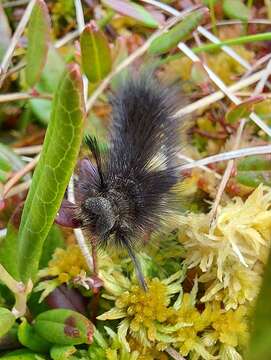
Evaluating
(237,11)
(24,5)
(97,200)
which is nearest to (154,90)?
(97,200)

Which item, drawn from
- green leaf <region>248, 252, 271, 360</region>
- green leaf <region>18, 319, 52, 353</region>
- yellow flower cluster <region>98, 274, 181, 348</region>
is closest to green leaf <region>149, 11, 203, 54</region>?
yellow flower cluster <region>98, 274, 181, 348</region>

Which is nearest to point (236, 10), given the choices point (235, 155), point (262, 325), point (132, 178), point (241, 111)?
point (241, 111)

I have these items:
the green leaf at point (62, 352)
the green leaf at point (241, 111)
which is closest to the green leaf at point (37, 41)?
the green leaf at point (241, 111)

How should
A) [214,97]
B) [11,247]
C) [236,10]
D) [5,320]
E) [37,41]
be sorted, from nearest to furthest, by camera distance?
[5,320]
[11,247]
[37,41]
[214,97]
[236,10]

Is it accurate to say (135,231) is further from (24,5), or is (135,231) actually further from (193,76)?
(24,5)

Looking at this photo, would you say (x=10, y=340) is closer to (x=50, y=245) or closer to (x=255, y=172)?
(x=50, y=245)

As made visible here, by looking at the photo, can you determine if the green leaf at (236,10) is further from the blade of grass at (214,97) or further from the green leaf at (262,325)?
the green leaf at (262,325)
